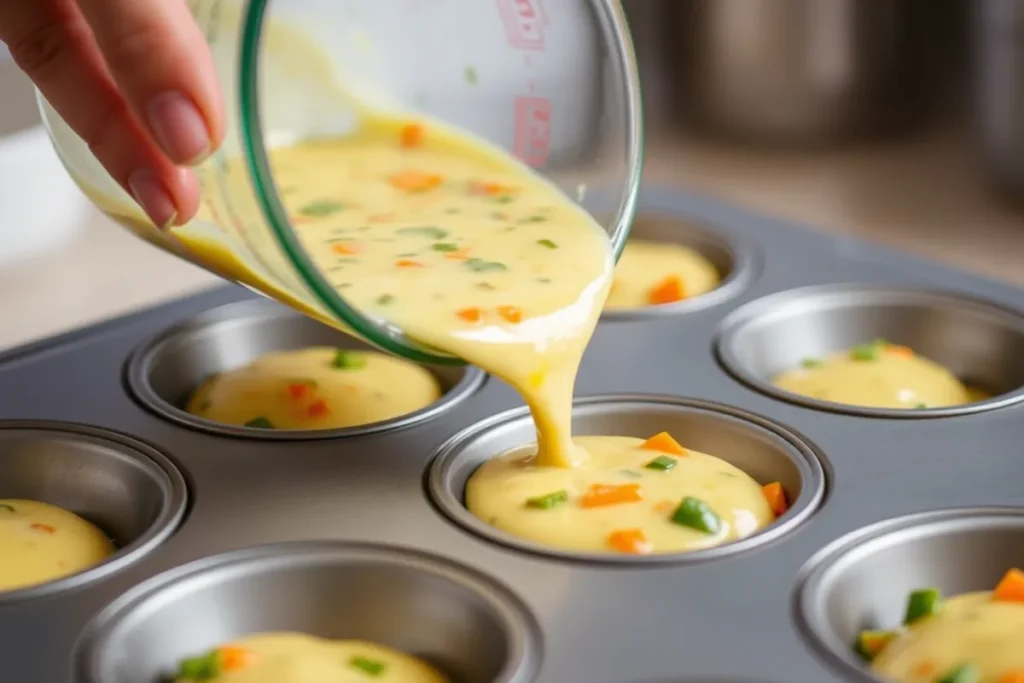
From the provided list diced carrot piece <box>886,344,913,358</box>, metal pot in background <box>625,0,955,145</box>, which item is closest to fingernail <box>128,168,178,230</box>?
diced carrot piece <box>886,344,913,358</box>

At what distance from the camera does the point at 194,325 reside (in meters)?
2.32

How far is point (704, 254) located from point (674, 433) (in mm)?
733

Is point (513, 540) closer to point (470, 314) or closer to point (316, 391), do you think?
point (470, 314)

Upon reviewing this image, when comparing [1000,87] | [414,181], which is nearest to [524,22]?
[414,181]

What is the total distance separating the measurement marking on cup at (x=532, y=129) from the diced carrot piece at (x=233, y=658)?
2.51 ft

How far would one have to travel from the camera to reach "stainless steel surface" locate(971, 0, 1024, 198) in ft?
9.33

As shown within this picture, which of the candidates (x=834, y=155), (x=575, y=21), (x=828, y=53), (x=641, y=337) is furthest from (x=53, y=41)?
(x=834, y=155)

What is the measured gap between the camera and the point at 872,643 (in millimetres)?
1589

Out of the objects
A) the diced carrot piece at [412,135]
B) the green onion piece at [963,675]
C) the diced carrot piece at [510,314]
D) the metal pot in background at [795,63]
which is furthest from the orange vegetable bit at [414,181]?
the metal pot in background at [795,63]

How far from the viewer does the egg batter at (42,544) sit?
1.72 metres

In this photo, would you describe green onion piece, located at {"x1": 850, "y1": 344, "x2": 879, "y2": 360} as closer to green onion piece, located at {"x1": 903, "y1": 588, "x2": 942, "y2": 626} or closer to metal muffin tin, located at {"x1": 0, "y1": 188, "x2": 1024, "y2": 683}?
metal muffin tin, located at {"x1": 0, "y1": 188, "x2": 1024, "y2": 683}

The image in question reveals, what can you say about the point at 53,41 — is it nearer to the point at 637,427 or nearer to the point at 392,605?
the point at 392,605

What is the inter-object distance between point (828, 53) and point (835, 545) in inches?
74.3

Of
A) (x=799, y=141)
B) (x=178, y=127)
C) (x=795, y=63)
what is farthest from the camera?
(x=799, y=141)
